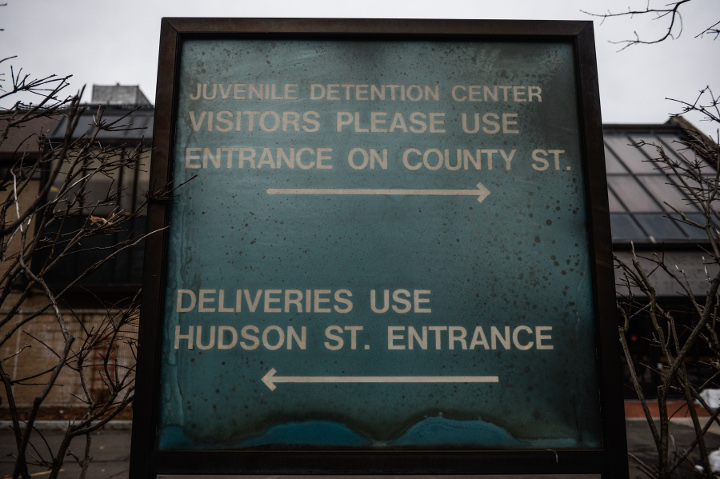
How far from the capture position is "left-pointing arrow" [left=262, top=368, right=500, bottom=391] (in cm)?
218

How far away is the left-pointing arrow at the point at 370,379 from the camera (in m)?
2.18

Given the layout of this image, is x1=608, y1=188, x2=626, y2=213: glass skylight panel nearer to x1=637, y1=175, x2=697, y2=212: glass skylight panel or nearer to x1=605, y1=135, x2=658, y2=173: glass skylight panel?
x1=637, y1=175, x2=697, y2=212: glass skylight panel

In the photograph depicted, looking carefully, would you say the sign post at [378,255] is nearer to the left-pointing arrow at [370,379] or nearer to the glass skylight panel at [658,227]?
the left-pointing arrow at [370,379]

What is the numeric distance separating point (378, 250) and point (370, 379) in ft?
1.93

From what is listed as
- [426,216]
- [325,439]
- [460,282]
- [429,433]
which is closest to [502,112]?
[426,216]

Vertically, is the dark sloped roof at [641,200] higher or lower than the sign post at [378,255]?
higher

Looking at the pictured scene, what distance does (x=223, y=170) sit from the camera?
7.75 ft

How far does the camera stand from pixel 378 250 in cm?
231

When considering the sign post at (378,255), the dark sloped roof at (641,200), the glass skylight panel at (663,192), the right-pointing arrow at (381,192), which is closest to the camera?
the sign post at (378,255)

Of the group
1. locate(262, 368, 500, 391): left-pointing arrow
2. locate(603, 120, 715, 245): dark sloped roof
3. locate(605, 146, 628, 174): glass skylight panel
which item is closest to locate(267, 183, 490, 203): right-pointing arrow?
locate(262, 368, 500, 391): left-pointing arrow

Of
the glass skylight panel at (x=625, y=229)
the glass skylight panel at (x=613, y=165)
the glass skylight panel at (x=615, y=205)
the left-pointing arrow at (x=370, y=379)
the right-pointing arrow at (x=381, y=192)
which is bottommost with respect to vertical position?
the left-pointing arrow at (x=370, y=379)

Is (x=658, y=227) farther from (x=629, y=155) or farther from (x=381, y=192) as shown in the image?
(x=381, y=192)

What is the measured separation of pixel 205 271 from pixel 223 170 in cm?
50

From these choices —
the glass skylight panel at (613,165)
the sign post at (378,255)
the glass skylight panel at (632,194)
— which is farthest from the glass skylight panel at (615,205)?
the sign post at (378,255)
